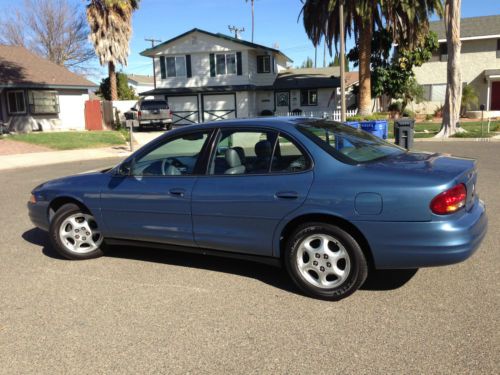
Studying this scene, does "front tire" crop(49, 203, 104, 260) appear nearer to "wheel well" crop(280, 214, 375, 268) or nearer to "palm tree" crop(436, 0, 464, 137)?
"wheel well" crop(280, 214, 375, 268)

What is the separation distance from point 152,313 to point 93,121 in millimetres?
27764

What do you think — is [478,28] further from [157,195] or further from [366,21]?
[157,195]

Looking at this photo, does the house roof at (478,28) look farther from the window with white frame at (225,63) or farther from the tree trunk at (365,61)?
the window with white frame at (225,63)

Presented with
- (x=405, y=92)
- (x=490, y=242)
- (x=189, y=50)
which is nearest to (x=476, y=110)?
(x=405, y=92)

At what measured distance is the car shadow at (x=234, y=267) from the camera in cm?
438

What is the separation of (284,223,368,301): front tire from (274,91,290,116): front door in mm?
31532

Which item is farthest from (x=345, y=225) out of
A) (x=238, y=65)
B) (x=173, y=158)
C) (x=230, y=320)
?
(x=238, y=65)

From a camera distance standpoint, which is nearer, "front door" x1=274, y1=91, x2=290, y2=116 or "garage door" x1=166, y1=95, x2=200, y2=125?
"garage door" x1=166, y1=95, x2=200, y2=125

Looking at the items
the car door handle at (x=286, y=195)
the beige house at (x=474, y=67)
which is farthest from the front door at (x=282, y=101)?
the car door handle at (x=286, y=195)

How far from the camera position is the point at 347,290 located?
12.9 ft

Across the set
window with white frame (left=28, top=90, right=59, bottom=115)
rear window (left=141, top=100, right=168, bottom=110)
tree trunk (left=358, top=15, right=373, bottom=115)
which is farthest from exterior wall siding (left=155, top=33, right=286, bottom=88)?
tree trunk (left=358, top=15, right=373, bottom=115)

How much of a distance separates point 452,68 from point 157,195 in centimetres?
1825

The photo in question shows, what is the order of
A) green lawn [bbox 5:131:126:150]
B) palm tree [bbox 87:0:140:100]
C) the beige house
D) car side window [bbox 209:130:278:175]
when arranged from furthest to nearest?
1. the beige house
2. palm tree [bbox 87:0:140:100]
3. green lawn [bbox 5:131:126:150]
4. car side window [bbox 209:130:278:175]

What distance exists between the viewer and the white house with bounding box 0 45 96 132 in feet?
87.1
